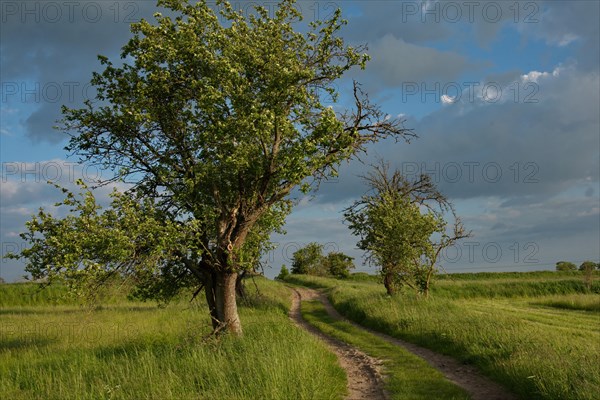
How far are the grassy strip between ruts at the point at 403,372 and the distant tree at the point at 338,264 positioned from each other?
98.3m

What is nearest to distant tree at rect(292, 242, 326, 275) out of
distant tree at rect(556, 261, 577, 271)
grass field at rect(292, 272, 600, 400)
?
distant tree at rect(556, 261, 577, 271)

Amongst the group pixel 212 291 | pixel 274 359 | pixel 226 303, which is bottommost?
pixel 274 359

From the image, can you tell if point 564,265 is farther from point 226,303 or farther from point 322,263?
point 226,303

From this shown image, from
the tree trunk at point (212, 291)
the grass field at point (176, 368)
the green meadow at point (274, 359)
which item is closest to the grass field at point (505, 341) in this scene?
the green meadow at point (274, 359)

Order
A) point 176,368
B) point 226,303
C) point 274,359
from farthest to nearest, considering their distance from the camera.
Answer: point 226,303 < point 176,368 < point 274,359

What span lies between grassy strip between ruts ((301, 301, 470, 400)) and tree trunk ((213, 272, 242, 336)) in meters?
5.65

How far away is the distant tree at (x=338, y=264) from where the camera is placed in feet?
402

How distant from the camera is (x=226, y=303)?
17.4 meters

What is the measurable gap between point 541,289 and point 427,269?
127 ft

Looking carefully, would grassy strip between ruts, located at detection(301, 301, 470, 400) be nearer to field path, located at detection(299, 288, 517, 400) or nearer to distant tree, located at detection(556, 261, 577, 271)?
field path, located at detection(299, 288, 517, 400)

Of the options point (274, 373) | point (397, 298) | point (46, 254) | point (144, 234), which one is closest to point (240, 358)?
point (274, 373)

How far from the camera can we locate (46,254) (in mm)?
14266

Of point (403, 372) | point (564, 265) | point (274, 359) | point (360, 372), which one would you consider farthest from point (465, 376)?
point (564, 265)

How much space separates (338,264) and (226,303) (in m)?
Answer: 107
